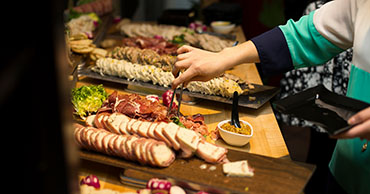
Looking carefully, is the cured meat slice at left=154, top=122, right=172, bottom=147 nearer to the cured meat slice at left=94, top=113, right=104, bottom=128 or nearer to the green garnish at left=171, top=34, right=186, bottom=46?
the cured meat slice at left=94, top=113, right=104, bottom=128

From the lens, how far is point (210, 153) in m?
2.24

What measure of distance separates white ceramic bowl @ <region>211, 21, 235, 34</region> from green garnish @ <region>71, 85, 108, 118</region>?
2.95 m

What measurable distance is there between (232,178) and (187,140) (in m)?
0.36

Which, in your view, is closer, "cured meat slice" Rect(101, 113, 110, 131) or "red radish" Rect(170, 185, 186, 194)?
"red radish" Rect(170, 185, 186, 194)

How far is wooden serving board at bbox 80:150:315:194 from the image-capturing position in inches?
80.4

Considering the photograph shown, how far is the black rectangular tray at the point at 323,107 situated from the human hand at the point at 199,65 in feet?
1.95

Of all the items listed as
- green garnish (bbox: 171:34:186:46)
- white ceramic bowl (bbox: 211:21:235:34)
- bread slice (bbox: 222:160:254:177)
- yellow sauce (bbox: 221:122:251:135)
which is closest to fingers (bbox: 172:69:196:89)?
yellow sauce (bbox: 221:122:251:135)

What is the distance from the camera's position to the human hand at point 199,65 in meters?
2.70

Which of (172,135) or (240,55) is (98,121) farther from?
(240,55)

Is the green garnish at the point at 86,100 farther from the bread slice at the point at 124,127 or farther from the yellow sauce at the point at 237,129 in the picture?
the yellow sauce at the point at 237,129

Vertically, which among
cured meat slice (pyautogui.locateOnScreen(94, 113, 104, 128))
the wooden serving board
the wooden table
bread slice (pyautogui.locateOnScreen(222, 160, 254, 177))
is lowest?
the wooden table

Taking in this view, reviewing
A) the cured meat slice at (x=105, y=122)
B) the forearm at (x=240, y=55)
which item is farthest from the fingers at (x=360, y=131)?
the cured meat slice at (x=105, y=122)

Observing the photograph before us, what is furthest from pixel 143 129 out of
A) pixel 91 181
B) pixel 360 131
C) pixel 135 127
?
pixel 360 131

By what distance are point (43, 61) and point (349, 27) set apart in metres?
2.21
